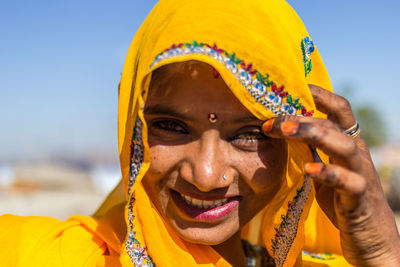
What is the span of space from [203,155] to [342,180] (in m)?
0.54

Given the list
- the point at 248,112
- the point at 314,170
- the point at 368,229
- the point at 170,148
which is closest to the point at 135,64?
the point at 170,148

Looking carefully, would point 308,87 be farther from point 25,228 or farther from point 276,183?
point 25,228

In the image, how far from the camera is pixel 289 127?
1.44 m

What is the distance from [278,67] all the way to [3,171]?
24.6m

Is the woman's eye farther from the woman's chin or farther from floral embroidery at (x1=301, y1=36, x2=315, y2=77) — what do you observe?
floral embroidery at (x1=301, y1=36, x2=315, y2=77)

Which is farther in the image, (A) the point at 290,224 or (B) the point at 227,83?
(A) the point at 290,224

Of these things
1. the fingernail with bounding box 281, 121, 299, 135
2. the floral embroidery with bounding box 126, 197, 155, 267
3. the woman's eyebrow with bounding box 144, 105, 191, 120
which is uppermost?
the woman's eyebrow with bounding box 144, 105, 191, 120

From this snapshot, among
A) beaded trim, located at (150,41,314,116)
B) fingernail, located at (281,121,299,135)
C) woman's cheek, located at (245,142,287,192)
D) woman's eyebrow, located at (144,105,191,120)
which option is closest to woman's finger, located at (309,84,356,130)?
beaded trim, located at (150,41,314,116)

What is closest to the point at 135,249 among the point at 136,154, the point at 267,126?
the point at 136,154

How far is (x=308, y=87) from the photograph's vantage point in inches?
67.6

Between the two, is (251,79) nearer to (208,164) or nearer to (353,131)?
(208,164)

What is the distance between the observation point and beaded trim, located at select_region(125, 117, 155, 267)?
1714 millimetres

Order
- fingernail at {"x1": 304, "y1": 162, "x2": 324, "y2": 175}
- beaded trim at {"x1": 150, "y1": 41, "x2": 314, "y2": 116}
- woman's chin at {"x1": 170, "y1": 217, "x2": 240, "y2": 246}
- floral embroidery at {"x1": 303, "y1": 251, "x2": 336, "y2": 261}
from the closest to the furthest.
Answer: fingernail at {"x1": 304, "y1": 162, "x2": 324, "y2": 175} → beaded trim at {"x1": 150, "y1": 41, "x2": 314, "y2": 116} → woman's chin at {"x1": 170, "y1": 217, "x2": 240, "y2": 246} → floral embroidery at {"x1": 303, "y1": 251, "x2": 336, "y2": 261}

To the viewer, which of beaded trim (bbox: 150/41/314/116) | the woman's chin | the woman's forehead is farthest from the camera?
the woman's chin
